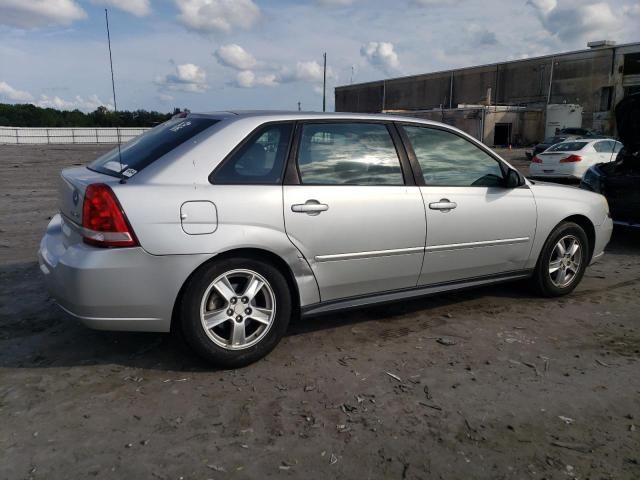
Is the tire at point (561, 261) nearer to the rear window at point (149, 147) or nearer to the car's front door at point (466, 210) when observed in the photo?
the car's front door at point (466, 210)

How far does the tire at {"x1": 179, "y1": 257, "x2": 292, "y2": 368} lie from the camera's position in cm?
332

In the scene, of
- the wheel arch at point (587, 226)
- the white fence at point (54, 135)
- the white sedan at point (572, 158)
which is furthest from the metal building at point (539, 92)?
the wheel arch at point (587, 226)

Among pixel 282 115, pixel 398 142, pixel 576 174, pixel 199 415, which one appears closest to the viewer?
pixel 199 415

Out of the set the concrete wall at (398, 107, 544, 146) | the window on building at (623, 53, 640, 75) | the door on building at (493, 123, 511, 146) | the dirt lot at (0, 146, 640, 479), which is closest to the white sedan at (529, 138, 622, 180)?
the dirt lot at (0, 146, 640, 479)

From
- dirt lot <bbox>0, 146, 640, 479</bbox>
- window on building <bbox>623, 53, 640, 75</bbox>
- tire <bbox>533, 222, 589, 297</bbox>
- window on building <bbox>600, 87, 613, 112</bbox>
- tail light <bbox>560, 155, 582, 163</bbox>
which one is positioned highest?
window on building <bbox>623, 53, 640, 75</bbox>

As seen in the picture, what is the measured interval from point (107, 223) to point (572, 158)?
1562 cm

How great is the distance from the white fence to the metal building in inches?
1180

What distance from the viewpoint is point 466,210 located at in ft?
14.1

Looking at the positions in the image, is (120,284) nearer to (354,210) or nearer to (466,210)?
(354,210)

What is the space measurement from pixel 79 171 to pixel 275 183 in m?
1.48

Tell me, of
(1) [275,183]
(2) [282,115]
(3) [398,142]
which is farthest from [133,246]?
(3) [398,142]

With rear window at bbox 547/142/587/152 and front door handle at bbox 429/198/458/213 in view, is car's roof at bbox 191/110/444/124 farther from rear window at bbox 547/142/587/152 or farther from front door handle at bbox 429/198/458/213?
rear window at bbox 547/142/587/152

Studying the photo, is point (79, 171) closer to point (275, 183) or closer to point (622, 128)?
point (275, 183)

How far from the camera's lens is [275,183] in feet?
11.7
